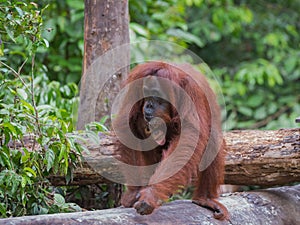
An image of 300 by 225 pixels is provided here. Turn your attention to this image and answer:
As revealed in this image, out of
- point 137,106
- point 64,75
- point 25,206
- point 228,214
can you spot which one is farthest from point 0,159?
point 64,75

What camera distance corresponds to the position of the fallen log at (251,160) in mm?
3486

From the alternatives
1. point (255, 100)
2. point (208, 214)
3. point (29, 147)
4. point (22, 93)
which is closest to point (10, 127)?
point (29, 147)

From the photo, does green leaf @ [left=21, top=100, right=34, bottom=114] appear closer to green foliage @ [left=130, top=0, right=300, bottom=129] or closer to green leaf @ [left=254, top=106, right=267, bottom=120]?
green foliage @ [left=130, top=0, right=300, bottom=129]

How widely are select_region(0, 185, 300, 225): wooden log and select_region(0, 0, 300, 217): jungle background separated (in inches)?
24.7

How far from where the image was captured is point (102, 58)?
406 cm

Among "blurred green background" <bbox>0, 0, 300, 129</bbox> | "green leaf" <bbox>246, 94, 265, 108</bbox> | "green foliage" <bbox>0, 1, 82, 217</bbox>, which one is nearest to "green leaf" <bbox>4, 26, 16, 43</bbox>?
"green foliage" <bbox>0, 1, 82, 217</bbox>

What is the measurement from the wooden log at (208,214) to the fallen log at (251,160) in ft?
0.43

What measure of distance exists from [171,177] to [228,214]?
385 millimetres

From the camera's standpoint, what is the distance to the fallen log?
349cm

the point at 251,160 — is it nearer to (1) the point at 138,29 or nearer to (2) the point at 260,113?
(1) the point at 138,29

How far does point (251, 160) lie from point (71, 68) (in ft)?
8.81

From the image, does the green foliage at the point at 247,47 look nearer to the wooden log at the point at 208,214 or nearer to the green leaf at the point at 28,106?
the green leaf at the point at 28,106

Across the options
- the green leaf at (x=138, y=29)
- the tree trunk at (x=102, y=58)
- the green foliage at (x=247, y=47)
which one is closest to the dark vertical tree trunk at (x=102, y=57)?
the tree trunk at (x=102, y=58)

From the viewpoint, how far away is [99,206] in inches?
155
